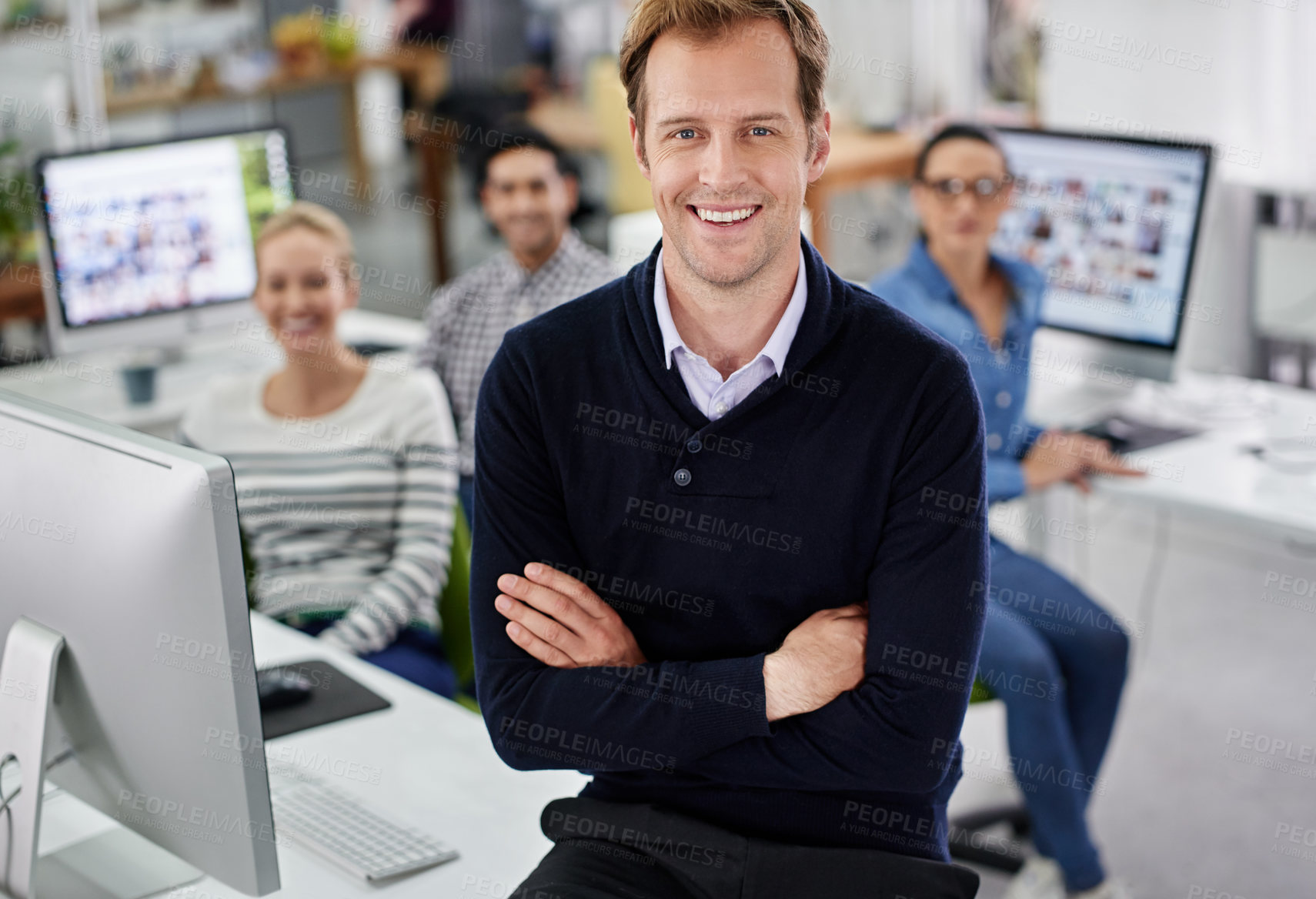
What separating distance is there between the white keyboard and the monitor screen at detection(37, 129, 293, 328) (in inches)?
78.6

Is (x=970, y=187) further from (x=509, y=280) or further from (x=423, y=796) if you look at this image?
(x=423, y=796)

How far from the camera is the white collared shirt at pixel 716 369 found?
1446mm

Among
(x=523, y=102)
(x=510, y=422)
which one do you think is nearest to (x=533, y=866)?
(x=510, y=422)

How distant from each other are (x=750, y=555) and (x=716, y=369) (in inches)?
8.5

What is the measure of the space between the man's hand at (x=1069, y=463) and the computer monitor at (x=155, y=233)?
201 cm

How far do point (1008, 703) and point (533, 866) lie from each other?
1242 millimetres

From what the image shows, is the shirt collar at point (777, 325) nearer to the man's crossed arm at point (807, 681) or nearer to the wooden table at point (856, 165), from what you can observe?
the man's crossed arm at point (807, 681)

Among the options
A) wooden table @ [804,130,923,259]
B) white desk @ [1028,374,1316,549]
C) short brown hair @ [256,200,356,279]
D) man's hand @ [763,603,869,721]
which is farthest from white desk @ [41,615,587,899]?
wooden table @ [804,130,923,259]

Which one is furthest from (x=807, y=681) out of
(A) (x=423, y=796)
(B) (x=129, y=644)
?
(B) (x=129, y=644)

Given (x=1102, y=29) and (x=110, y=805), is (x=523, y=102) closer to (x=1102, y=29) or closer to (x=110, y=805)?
(x=1102, y=29)

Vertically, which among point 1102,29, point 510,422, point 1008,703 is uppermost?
point 1102,29

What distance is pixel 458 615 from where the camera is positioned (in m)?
2.31

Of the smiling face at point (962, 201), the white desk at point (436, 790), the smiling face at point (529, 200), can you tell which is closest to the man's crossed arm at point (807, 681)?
the white desk at point (436, 790)

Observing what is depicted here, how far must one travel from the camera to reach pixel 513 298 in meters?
3.09
